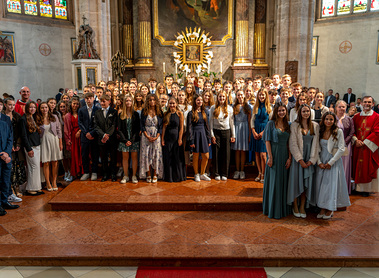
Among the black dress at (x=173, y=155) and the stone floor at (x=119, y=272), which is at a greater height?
the black dress at (x=173, y=155)

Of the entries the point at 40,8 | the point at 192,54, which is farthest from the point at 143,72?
the point at 40,8

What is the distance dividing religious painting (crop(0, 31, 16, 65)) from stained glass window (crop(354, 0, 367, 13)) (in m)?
16.6

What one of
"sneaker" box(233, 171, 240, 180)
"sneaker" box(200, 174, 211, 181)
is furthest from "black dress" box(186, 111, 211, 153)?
"sneaker" box(233, 171, 240, 180)

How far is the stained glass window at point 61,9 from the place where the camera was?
54.1 ft

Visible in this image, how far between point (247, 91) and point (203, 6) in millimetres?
11750

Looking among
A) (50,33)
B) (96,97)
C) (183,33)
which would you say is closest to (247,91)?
(96,97)

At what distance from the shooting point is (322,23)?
17.5 m

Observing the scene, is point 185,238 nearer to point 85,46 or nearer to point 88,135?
point 88,135

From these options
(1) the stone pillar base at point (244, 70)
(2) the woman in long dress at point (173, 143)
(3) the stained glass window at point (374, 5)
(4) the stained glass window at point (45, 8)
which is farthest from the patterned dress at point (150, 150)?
(3) the stained glass window at point (374, 5)

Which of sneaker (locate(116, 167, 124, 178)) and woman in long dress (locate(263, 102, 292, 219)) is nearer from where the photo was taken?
woman in long dress (locate(263, 102, 292, 219))

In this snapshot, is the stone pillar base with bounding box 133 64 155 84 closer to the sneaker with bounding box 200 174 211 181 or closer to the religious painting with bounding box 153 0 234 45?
the religious painting with bounding box 153 0 234 45

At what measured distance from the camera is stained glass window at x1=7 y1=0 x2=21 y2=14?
14.9 meters

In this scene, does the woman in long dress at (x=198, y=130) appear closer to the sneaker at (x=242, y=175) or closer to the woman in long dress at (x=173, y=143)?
the woman in long dress at (x=173, y=143)

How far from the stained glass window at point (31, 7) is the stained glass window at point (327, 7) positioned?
14.7 m
